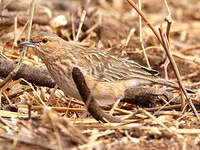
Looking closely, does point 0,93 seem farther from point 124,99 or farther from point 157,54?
point 157,54

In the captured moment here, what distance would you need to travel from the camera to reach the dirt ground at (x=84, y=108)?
3668 mm

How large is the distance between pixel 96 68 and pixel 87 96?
42.3 inches

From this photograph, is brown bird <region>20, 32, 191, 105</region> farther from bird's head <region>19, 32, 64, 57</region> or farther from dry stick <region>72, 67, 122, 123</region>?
dry stick <region>72, 67, 122, 123</region>

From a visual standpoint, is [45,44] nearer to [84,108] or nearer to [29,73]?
[29,73]

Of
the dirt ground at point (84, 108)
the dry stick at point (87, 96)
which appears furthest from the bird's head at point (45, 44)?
the dry stick at point (87, 96)

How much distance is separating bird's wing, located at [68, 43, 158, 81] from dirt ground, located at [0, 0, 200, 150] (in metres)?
0.39

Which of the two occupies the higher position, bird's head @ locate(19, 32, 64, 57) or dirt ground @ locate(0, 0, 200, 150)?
bird's head @ locate(19, 32, 64, 57)

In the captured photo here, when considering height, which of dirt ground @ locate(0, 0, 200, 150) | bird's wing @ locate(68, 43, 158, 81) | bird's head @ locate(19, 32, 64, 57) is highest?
bird's head @ locate(19, 32, 64, 57)

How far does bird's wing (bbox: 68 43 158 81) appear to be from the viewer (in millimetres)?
5074

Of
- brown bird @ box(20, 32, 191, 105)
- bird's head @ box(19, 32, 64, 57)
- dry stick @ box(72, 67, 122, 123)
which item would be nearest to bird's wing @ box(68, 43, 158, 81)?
brown bird @ box(20, 32, 191, 105)

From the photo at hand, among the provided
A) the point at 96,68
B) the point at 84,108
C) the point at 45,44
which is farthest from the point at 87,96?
the point at 45,44

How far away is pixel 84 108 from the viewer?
523cm

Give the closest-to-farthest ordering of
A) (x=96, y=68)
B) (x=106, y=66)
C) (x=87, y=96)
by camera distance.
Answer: (x=87, y=96) → (x=96, y=68) → (x=106, y=66)

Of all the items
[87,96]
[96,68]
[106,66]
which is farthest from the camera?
[106,66]
